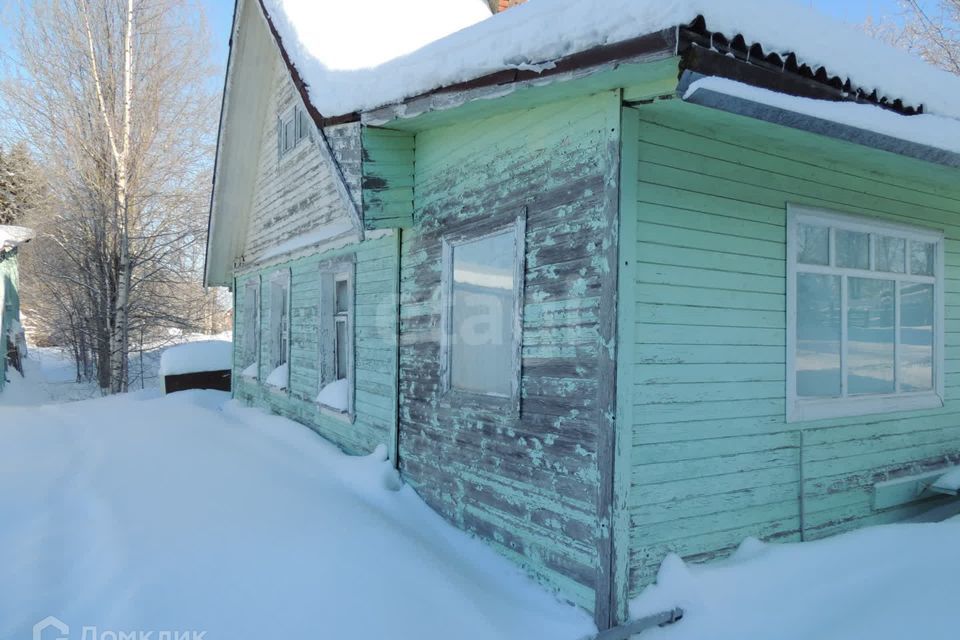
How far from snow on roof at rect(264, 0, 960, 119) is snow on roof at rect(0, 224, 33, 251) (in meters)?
13.5

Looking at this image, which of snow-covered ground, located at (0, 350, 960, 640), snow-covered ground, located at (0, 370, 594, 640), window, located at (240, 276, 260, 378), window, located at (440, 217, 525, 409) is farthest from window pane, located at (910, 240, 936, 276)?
window, located at (240, 276, 260, 378)

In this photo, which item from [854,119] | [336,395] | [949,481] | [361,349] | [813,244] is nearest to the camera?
[854,119]

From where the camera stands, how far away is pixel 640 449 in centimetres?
356

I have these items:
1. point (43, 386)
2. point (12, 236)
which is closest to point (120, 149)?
point (12, 236)

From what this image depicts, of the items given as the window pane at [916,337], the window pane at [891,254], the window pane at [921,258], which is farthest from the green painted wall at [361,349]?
the window pane at [921,258]

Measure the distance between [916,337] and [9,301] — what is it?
73.9 feet

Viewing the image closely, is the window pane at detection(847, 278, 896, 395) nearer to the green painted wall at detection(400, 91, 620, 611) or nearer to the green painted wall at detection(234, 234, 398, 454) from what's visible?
the green painted wall at detection(400, 91, 620, 611)

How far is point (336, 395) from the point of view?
7145 mm

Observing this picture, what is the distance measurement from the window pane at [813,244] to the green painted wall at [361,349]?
3.46 metres

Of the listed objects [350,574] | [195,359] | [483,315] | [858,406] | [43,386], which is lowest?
[43,386]

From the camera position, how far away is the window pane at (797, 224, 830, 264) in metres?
4.43

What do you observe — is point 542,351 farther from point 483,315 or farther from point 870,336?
point 870,336

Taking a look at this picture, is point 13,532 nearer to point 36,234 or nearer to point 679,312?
point 679,312

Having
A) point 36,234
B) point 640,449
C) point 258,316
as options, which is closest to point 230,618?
point 640,449
